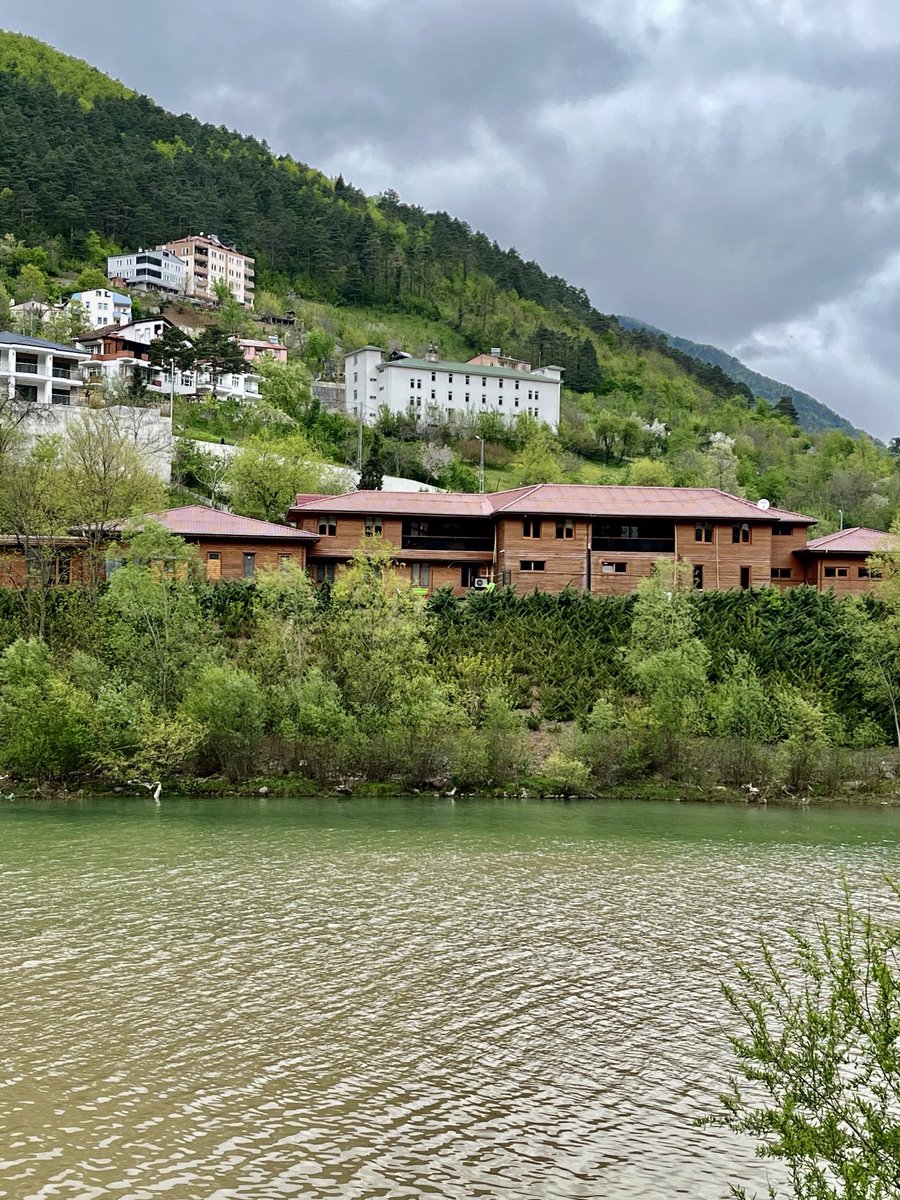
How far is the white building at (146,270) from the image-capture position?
129 metres

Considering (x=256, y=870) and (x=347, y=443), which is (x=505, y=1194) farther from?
(x=347, y=443)

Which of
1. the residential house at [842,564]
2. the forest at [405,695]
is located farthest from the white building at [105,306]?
the residential house at [842,564]

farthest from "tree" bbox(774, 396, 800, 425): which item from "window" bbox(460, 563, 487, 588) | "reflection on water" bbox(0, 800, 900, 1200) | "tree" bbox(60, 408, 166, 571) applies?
"reflection on water" bbox(0, 800, 900, 1200)

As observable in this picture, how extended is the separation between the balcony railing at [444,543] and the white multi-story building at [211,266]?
86157 mm

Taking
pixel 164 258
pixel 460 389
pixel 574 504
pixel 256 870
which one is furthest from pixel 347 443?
pixel 256 870

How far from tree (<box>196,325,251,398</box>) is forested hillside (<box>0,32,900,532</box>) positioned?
4096 mm

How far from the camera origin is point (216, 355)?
301 feet

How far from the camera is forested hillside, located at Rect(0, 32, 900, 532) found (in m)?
95.4

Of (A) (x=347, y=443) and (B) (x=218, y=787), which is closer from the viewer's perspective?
(B) (x=218, y=787)

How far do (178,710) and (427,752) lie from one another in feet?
30.1

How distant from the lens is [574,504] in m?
57.1

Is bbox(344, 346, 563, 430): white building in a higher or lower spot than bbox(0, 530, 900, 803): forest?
higher

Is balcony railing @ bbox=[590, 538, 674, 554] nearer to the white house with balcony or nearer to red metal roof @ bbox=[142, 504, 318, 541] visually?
red metal roof @ bbox=[142, 504, 318, 541]

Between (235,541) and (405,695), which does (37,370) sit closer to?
(235,541)
